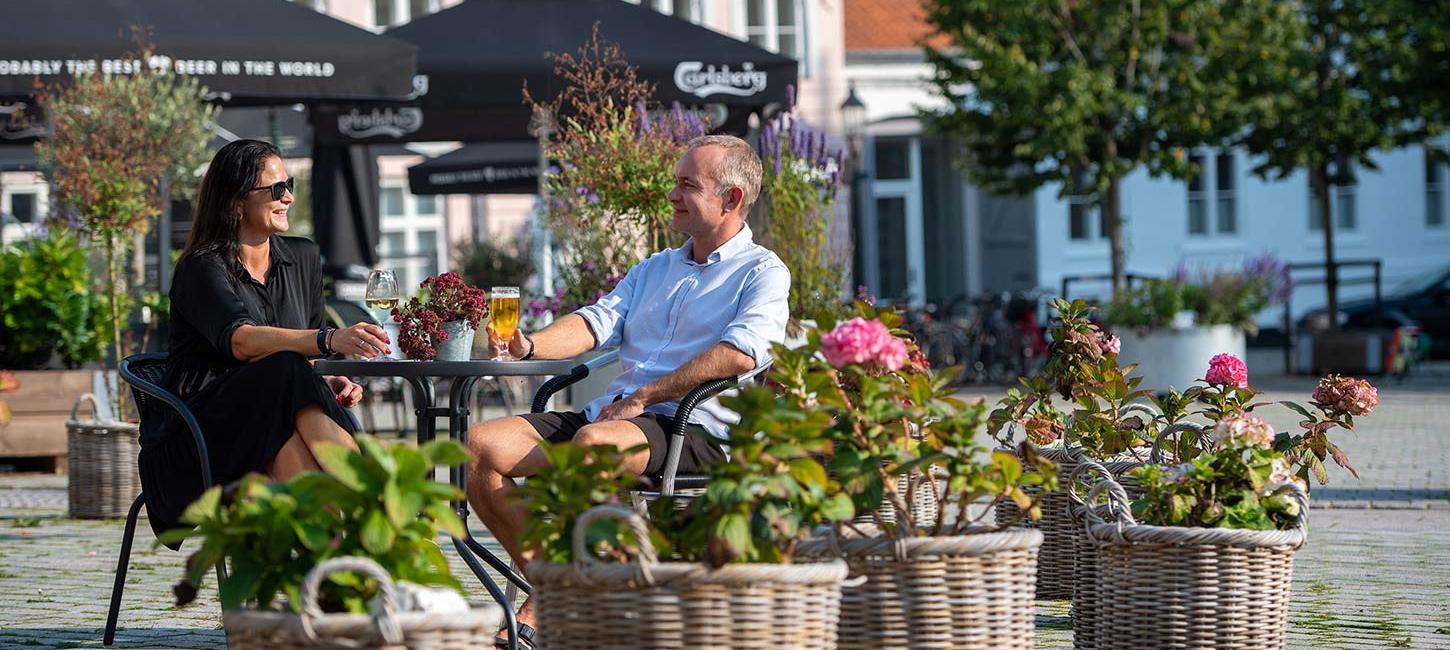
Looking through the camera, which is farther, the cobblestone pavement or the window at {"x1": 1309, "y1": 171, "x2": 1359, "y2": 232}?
the window at {"x1": 1309, "y1": 171, "x2": 1359, "y2": 232}

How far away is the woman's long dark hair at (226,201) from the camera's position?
4816mm

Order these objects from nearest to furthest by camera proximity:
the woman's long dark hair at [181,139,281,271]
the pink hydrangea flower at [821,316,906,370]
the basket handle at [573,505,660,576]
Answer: the basket handle at [573,505,660,576] < the pink hydrangea flower at [821,316,906,370] < the woman's long dark hair at [181,139,281,271]

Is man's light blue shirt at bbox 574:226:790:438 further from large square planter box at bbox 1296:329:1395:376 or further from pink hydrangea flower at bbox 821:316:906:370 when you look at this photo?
large square planter box at bbox 1296:329:1395:376

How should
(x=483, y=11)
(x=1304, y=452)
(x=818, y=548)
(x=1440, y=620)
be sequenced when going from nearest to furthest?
(x=818, y=548), (x=1304, y=452), (x=1440, y=620), (x=483, y=11)

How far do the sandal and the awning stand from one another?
10836 mm

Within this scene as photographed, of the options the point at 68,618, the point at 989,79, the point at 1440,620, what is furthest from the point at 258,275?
the point at 989,79

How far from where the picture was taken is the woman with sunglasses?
14.7 ft

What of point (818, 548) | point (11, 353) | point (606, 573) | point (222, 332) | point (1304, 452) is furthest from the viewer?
point (11, 353)

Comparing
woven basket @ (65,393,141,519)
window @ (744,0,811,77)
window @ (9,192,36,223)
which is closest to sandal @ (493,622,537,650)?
woven basket @ (65,393,141,519)

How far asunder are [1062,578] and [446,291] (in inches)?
82.3

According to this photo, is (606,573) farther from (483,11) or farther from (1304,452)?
(483,11)

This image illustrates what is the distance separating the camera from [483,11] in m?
10.8

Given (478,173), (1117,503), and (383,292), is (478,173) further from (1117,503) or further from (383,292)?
(1117,503)

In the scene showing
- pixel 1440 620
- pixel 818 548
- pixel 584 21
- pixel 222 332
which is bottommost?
pixel 1440 620
